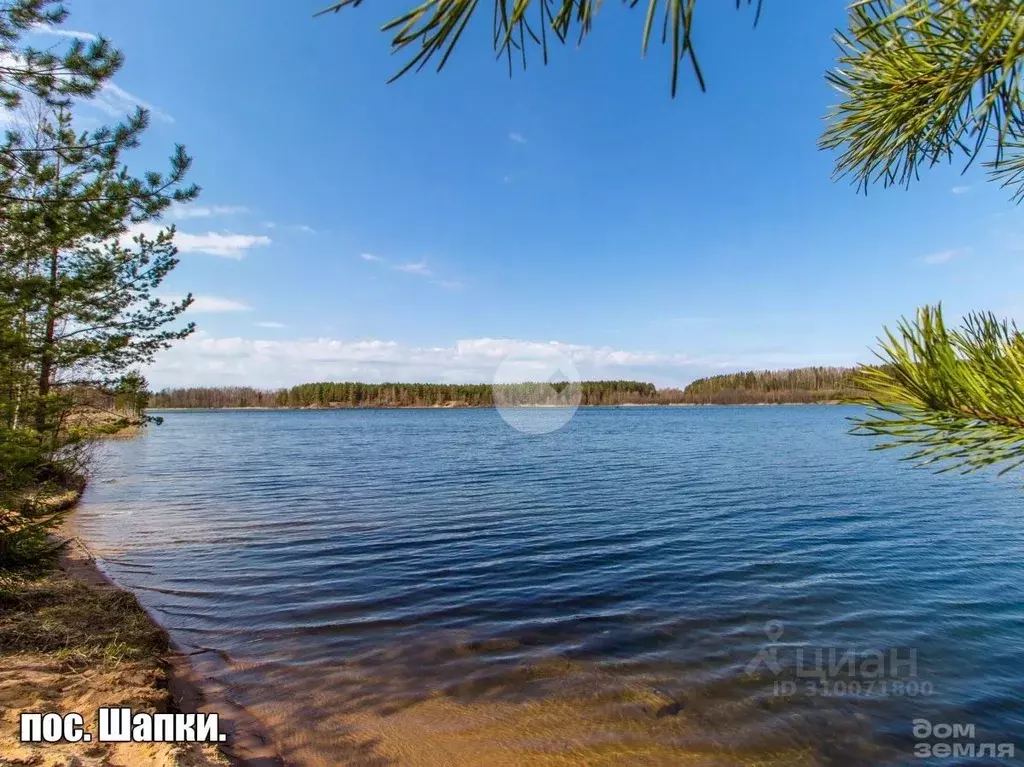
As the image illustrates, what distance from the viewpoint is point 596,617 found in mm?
8875

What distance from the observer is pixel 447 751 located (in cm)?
536

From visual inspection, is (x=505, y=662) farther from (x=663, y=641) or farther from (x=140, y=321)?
(x=140, y=321)

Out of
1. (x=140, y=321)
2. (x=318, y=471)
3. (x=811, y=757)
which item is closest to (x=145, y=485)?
(x=318, y=471)

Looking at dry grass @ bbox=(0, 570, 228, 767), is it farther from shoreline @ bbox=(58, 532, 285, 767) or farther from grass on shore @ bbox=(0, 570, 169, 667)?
shoreline @ bbox=(58, 532, 285, 767)

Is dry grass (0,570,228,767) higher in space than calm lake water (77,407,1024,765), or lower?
higher

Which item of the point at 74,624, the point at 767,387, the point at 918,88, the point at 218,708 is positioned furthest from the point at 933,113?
the point at 767,387

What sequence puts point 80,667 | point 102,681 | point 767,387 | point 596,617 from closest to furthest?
point 102,681 < point 80,667 < point 596,617 < point 767,387

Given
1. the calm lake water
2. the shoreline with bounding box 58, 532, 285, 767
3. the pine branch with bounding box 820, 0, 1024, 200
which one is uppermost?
the pine branch with bounding box 820, 0, 1024, 200

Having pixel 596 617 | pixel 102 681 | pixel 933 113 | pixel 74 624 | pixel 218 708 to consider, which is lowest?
pixel 596 617

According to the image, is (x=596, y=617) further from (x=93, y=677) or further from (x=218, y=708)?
(x=93, y=677)

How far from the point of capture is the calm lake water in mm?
5766

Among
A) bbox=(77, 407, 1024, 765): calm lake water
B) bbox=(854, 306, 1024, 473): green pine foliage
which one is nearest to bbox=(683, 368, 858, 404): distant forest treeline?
bbox=(77, 407, 1024, 765): calm lake water

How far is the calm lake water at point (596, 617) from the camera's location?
5.77m

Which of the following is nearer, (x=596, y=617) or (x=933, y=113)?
(x=933, y=113)
